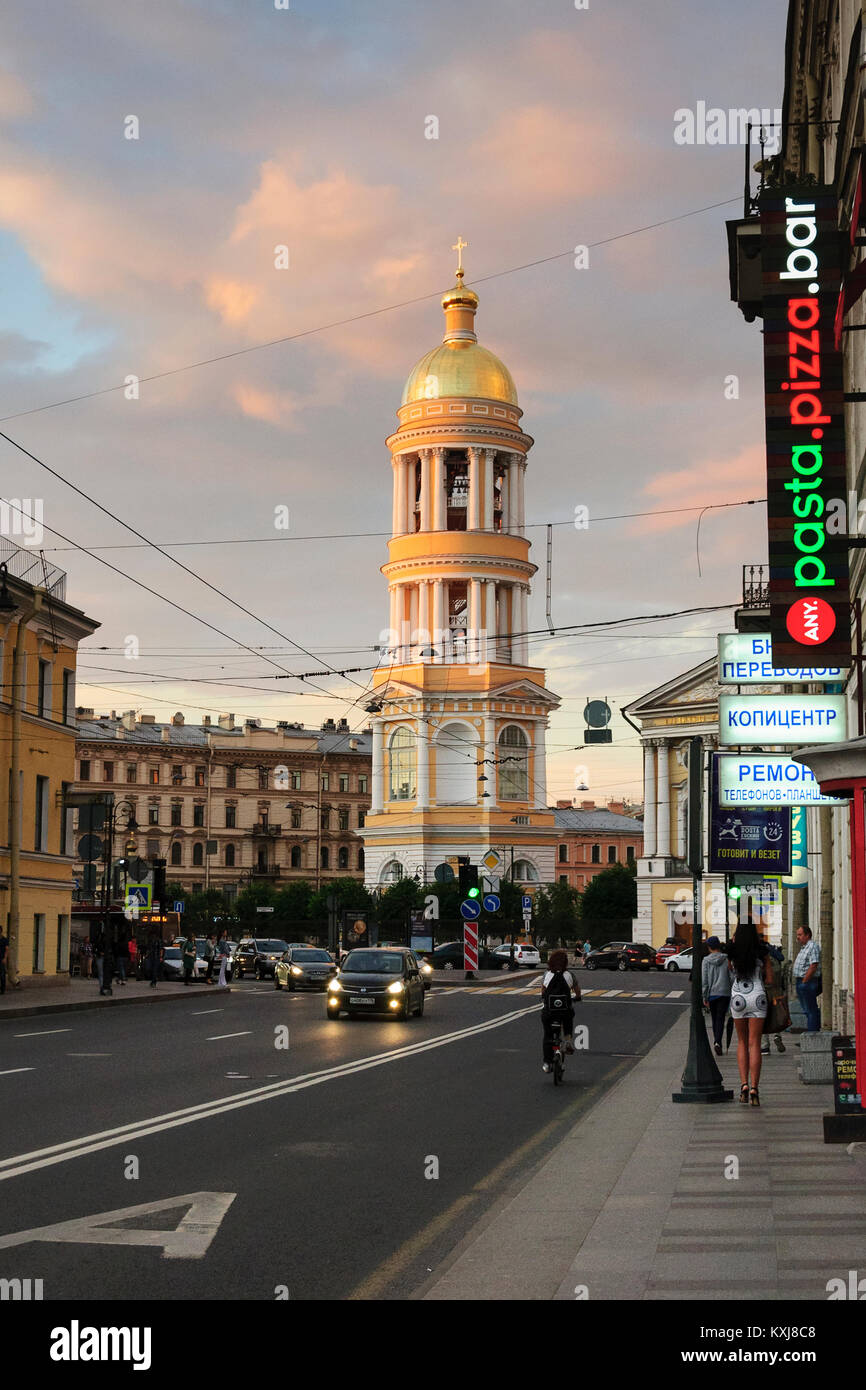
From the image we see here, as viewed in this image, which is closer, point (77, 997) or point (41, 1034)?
point (41, 1034)

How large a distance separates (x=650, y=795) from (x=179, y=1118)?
270 ft

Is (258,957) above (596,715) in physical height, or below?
below

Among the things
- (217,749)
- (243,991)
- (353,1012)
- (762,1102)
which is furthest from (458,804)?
(762,1102)

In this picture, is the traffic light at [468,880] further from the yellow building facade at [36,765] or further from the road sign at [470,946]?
the yellow building facade at [36,765]

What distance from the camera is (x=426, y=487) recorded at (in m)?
103

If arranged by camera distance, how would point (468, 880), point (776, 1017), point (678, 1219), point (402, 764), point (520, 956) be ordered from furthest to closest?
point (402, 764), point (520, 956), point (468, 880), point (776, 1017), point (678, 1219)

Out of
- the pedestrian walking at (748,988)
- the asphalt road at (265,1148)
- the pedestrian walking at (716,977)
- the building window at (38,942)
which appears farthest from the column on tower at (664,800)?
the pedestrian walking at (748,988)

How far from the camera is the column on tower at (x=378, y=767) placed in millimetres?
105688

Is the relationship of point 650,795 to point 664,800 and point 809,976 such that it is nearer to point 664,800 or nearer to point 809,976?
point 664,800

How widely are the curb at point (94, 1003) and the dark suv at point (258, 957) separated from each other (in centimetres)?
1786

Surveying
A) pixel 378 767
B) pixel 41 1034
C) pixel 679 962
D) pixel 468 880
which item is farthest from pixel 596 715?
pixel 378 767

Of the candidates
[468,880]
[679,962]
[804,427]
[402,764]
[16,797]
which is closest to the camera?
[804,427]
